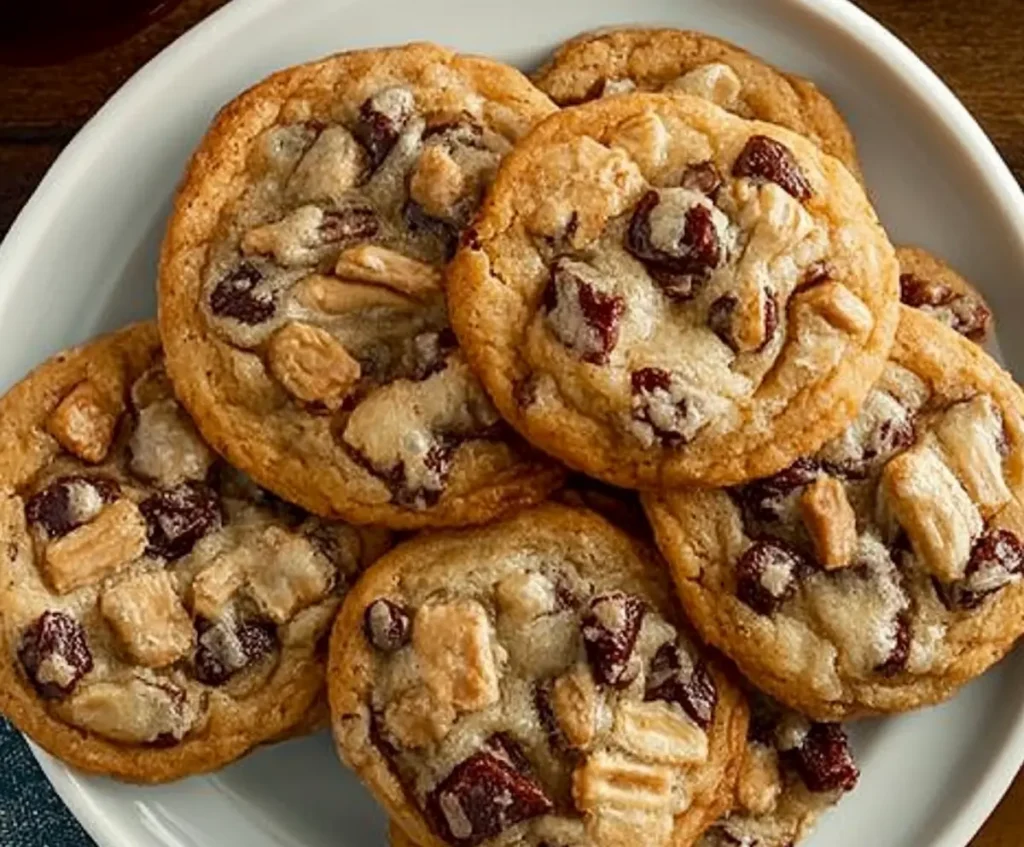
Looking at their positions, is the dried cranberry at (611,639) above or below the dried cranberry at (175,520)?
above

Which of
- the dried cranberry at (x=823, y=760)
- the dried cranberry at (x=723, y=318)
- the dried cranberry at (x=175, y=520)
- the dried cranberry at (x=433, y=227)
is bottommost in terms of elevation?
the dried cranberry at (x=823, y=760)

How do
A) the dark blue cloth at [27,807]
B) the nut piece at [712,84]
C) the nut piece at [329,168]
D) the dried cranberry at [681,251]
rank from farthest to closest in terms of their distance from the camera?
the dark blue cloth at [27,807] → the nut piece at [712,84] → the nut piece at [329,168] → the dried cranberry at [681,251]

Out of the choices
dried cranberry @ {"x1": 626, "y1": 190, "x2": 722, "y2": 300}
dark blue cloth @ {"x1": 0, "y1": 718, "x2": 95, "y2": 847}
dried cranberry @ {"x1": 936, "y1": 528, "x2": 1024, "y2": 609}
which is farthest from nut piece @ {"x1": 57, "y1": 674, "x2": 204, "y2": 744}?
dried cranberry @ {"x1": 936, "y1": 528, "x2": 1024, "y2": 609}

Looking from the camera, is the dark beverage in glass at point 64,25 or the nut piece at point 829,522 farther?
the dark beverage in glass at point 64,25

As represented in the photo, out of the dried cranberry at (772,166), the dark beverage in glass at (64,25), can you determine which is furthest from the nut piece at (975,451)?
the dark beverage in glass at (64,25)

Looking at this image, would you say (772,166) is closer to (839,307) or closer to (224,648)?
(839,307)

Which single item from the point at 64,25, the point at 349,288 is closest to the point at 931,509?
the point at 349,288

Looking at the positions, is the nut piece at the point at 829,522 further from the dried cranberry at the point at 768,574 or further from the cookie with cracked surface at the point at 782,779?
the cookie with cracked surface at the point at 782,779
